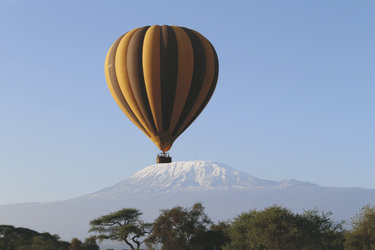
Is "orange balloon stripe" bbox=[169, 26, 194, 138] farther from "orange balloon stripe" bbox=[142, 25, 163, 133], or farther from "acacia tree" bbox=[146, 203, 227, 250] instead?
"acacia tree" bbox=[146, 203, 227, 250]

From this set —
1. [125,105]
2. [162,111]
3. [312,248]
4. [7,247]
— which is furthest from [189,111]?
[7,247]

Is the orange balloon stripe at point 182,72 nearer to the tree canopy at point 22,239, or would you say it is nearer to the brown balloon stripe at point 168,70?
the brown balloon stripe at point 168,70

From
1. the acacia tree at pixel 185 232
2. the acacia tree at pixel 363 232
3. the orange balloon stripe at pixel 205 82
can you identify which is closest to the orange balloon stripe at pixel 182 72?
the orange balloon stripe at pixel 205 82

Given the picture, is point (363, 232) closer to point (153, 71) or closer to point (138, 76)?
point (153, 71)

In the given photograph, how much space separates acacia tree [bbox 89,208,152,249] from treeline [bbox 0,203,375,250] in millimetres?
504

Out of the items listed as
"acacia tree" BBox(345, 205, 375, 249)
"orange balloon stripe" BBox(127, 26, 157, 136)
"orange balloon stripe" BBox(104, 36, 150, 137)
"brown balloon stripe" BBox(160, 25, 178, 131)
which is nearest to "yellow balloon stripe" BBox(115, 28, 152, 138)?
"orange balloon stripe" BBox(127, 26, 157, 136)

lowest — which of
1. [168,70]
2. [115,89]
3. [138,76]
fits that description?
[115,89]

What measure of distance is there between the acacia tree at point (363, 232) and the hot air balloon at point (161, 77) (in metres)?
22.2

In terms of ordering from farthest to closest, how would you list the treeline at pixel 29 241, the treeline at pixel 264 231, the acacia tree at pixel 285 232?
the treeline at pixel 29 241 → the acacia tree at pixel 285 232 → the treeline at pixel 264 231

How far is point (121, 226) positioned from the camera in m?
95.1

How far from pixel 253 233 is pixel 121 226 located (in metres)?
33.4

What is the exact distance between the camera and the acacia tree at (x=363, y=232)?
2340 inches

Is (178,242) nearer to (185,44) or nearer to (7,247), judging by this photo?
(7,247)

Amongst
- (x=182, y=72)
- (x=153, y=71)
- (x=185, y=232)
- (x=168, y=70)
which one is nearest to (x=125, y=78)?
(x=153, y=71)
